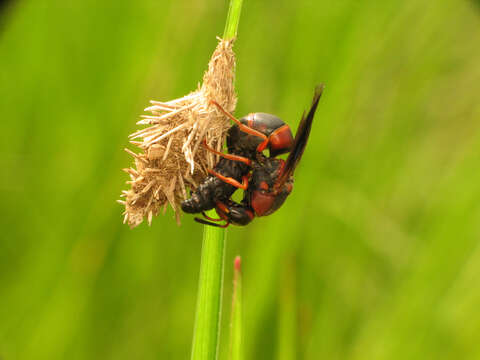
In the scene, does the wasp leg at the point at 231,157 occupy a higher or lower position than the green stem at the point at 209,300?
higher

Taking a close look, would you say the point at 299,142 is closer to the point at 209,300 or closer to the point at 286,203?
the point at 209,300

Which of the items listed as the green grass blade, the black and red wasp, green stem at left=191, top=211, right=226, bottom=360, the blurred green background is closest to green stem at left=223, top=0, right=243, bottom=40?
the black and red wasp

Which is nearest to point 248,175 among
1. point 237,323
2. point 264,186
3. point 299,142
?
point 264,186

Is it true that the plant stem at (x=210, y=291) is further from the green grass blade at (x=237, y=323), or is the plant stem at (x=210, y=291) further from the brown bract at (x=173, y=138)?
the brown bract at (x=173, y=138)

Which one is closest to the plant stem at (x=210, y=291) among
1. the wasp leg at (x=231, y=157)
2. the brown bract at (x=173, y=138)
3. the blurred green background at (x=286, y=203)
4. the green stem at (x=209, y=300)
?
the green stem at (x=209, y=300)

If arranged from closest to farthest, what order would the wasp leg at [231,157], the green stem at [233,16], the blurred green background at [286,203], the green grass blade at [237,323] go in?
the green grass blade at [237,323], the green stem at [233,16], the wasp leg at [231,157], the blurred green background at [286,203]
